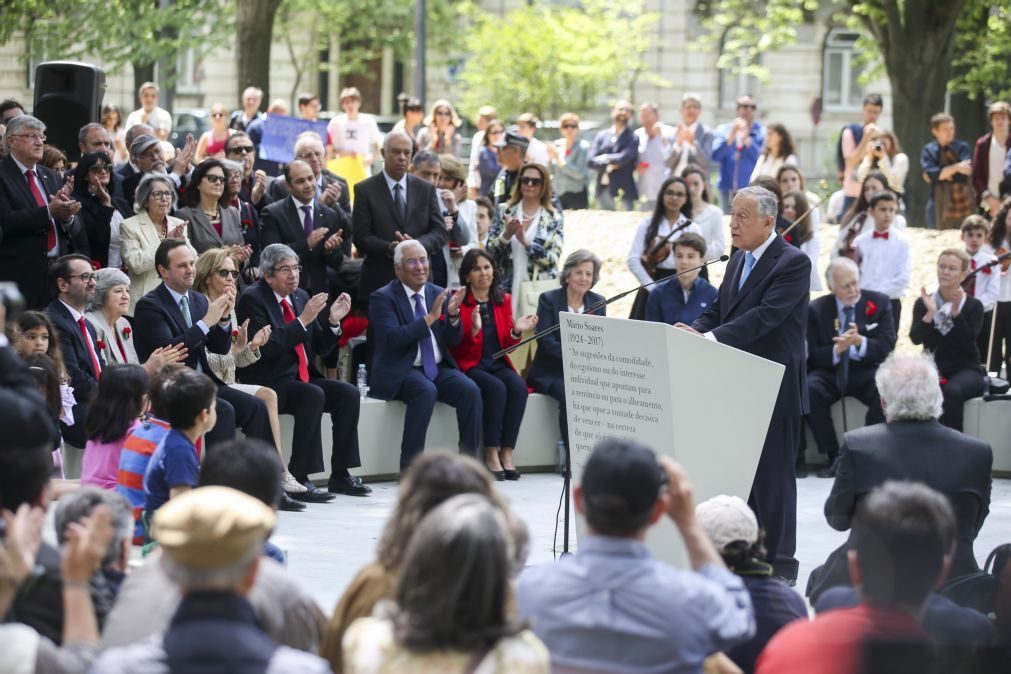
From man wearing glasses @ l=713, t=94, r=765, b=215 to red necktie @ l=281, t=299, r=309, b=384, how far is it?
9815mm

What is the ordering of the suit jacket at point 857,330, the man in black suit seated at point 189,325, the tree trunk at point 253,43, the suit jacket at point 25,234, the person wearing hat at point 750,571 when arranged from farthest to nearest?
1. the tree trunk at point 253,43
2. the suit jacket at point 857,330
3. the suit jacket at point 25,234
4. the man in black suit seated at point 189,325
5. the person wearing hat at point 750,571

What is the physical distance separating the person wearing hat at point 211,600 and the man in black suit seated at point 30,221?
6936 mm

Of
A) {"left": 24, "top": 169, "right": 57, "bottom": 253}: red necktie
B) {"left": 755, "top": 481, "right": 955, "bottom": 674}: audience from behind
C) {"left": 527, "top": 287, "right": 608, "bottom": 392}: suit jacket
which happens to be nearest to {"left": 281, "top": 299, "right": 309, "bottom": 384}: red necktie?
{"left": 24, "top": 169, "right": 57, "bottom": 253}: red necktie

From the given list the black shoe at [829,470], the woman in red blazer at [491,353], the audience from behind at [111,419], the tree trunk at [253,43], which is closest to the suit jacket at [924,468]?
the audience from behind at [111,419]

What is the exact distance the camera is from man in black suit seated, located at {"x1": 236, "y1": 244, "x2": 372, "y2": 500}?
1049cm

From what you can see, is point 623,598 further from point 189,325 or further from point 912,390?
point 189,325

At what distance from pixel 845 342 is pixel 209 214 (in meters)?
4.70

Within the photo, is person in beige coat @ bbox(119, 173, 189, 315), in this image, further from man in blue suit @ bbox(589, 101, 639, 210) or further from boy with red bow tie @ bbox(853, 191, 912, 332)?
man in blue suit @ bbox(589, 101, 639, 210)

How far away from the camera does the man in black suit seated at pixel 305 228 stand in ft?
39.5

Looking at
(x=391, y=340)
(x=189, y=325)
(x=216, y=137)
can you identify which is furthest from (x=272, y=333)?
(x=216, y=137)

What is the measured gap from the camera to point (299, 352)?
10.8 meters

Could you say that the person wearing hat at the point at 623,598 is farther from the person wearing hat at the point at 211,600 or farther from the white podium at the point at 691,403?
the white podium at the point at 691,403

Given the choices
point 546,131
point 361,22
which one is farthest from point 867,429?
point 361,22

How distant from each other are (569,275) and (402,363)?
4.45 ft
